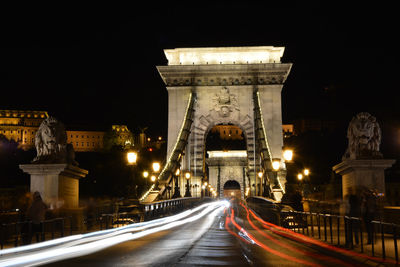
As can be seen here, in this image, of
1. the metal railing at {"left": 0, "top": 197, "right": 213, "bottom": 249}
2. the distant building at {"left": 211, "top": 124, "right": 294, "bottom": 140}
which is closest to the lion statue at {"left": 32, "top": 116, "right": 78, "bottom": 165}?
the metal railing at {"left": 0, "top": 197, "right": 213, "bottom": 249}

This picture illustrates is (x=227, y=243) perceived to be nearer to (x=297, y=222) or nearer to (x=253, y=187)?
(x=297, y=222)

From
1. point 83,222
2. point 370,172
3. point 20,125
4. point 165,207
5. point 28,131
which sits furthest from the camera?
point 28,131

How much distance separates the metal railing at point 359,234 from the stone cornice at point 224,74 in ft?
108

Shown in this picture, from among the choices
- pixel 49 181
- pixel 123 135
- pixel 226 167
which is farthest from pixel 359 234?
pixel 123 135

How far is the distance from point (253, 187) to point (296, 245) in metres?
41.8

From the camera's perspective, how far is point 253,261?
1042cm

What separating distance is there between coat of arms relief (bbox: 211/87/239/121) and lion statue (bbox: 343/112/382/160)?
111 ft

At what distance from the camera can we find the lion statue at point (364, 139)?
1769 cm

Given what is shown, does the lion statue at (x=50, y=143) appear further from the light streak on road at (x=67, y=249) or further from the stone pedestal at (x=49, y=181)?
the light streak on road at (x=67, y=249)

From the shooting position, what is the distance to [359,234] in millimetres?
15523

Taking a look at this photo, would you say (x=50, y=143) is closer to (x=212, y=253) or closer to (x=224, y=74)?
(x=212, y=253)

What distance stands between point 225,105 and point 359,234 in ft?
122

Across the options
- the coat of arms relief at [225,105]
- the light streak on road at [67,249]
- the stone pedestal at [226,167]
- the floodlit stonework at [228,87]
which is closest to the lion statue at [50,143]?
the light streak on road at [67,249]

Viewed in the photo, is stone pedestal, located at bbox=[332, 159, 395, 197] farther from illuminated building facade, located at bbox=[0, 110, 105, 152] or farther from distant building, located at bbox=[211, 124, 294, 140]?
illuminated building facade, located at bbox=[0, 110, 105, 152]
